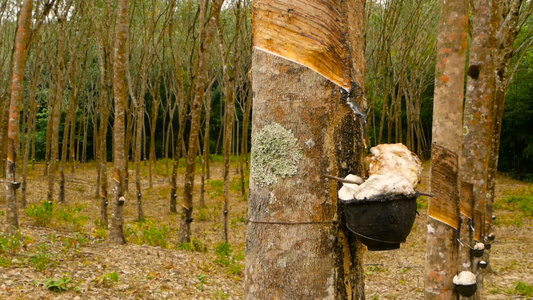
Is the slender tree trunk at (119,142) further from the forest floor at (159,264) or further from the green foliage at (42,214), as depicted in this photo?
the green foliage at (42,214)

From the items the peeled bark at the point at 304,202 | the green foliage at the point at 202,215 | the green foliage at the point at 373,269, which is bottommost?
the green foliage at the point at 373,269

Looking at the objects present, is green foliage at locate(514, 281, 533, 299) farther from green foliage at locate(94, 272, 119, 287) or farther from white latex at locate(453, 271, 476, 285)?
green foliage at locate(94, 272, 119, 287)

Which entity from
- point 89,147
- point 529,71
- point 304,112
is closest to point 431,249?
point 304,112

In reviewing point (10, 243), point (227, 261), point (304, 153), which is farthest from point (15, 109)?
point (304, 153)

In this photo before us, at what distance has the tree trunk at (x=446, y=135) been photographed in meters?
2.91

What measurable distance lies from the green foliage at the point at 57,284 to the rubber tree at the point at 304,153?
3923mm

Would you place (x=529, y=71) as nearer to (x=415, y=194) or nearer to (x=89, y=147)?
(x=415, y=194)

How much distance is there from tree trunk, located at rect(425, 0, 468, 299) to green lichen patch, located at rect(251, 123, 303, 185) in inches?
78.2

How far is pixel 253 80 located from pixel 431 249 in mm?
2413

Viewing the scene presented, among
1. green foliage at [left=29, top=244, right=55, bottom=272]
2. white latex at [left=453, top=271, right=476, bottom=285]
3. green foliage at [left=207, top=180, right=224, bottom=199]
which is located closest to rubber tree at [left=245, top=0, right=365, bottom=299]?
white latex at [left=453, top=271, right=476, bottom=285]

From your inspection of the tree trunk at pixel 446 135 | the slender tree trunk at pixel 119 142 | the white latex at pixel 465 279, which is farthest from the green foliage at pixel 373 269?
the white latex at pixel 465 279

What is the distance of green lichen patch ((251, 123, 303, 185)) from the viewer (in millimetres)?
1150

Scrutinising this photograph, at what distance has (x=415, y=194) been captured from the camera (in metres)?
1.19

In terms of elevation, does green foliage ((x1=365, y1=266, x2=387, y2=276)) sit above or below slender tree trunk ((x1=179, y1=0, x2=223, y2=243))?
below
